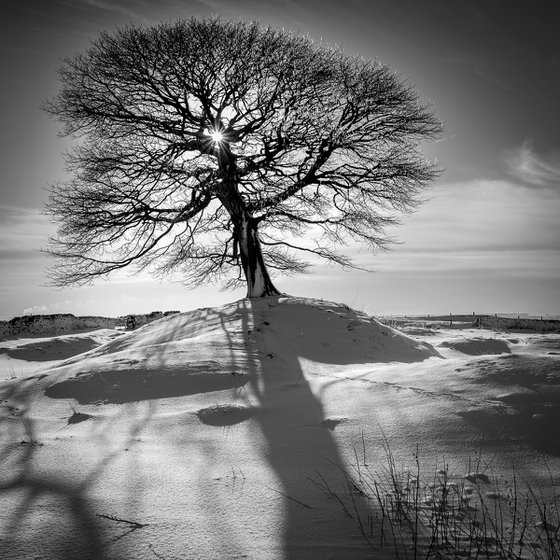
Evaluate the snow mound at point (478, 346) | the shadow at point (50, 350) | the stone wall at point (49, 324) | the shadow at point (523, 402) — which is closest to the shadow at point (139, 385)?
the shadow at point (523, 402)

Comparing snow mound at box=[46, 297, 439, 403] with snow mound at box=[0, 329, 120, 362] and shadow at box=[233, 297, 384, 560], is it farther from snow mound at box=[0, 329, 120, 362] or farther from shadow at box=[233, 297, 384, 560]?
snow mound at box=[0, 329, 120, 362]

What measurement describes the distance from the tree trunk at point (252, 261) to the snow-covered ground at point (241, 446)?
5.14 m

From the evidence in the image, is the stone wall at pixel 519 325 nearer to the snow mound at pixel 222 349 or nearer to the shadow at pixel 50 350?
the snow mound at pixel 222 349

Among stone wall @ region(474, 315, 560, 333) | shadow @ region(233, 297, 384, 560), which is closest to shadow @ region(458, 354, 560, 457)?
shadow @ region(233, 297, 384, 560)

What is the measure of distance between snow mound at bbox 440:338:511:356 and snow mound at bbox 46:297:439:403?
4.16 ft

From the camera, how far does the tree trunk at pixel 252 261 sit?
10797mm

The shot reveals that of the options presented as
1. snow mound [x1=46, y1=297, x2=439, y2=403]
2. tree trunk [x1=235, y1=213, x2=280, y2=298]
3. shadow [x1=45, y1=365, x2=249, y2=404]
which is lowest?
shadow [x1=45, y1=365, x2=249, y2=404]

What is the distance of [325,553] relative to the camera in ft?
5.68

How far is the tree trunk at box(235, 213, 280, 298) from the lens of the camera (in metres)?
10.8

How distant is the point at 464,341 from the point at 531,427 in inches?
271

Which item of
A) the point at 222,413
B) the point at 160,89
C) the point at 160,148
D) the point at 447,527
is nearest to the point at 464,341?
the point at 222,413

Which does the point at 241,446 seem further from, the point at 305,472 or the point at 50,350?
the point at 50,350

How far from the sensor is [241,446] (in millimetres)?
2908

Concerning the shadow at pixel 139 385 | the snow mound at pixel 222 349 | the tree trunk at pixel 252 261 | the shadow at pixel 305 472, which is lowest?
the shadow at pixel 305 472
